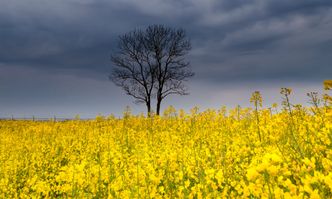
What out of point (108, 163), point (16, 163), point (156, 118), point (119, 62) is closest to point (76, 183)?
point (108, 163)

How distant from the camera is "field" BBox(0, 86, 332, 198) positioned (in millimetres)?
2733

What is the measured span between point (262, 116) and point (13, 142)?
9712 mm

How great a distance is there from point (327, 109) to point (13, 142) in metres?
11.9

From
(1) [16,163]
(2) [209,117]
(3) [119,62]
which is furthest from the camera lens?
(3) [119,62]

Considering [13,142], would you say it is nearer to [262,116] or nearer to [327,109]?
[262,116]

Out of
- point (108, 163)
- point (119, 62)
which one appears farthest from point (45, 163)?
point (119, 62)

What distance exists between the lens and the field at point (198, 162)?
2733 mm

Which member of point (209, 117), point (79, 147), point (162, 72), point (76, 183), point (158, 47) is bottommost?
point (76, 183)

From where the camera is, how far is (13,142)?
13.3 meters

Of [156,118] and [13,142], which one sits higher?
[156,118]

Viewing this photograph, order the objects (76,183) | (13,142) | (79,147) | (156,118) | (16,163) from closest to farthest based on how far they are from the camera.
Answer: (76,183) < (16,163) < (79,147) < (13,142) < (156,118)

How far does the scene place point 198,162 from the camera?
5148 millimetres

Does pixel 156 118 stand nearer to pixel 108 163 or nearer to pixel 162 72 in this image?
pixel 108 163

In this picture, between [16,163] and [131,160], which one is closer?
[131,160]
